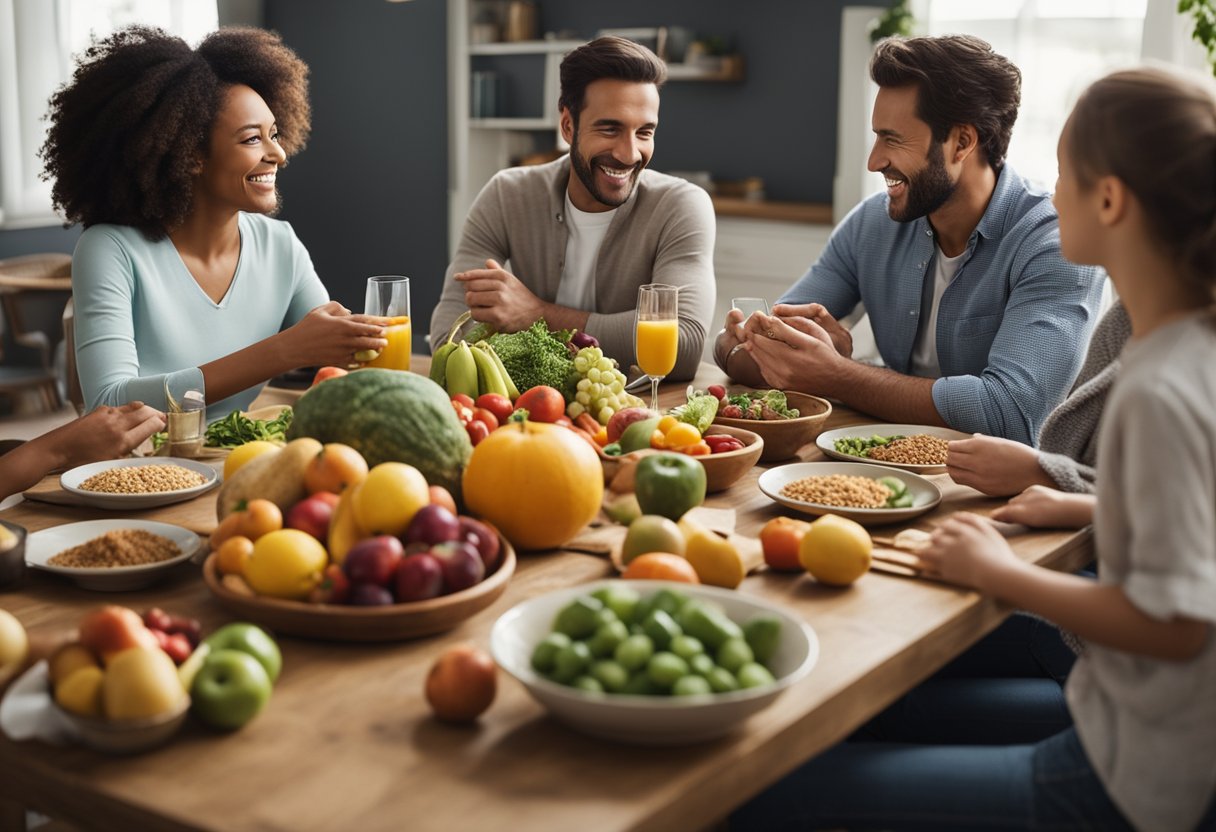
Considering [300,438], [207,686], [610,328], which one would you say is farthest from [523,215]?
[207,686]

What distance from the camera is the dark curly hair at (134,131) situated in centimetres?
244

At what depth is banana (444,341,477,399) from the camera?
198cm

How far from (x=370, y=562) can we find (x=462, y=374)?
82 cm

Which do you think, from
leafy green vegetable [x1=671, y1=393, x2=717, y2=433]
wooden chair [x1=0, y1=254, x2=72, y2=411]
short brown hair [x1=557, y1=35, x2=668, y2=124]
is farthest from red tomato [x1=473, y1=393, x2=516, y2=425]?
wooden chair [x1=0, y1=254, x2=72, y2=411]

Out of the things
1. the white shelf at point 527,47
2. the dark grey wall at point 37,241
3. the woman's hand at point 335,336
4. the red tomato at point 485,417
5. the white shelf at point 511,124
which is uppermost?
the white shelf at point 527,47

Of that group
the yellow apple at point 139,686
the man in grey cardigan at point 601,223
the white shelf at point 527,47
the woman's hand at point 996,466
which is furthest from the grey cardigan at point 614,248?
the white shelf at point 527,47

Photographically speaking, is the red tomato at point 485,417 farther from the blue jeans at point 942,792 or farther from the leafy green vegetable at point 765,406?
the blue jeans at point 942,792

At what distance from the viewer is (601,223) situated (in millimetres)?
3055

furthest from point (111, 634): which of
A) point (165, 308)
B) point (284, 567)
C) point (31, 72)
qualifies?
point (31, 72)

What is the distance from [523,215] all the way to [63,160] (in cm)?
109

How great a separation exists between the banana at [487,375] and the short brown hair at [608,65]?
1.18 m

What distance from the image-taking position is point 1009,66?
2.48 metres

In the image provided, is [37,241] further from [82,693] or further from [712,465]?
[82,693]

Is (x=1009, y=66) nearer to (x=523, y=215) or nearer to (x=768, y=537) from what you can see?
(x=523, y=215)
